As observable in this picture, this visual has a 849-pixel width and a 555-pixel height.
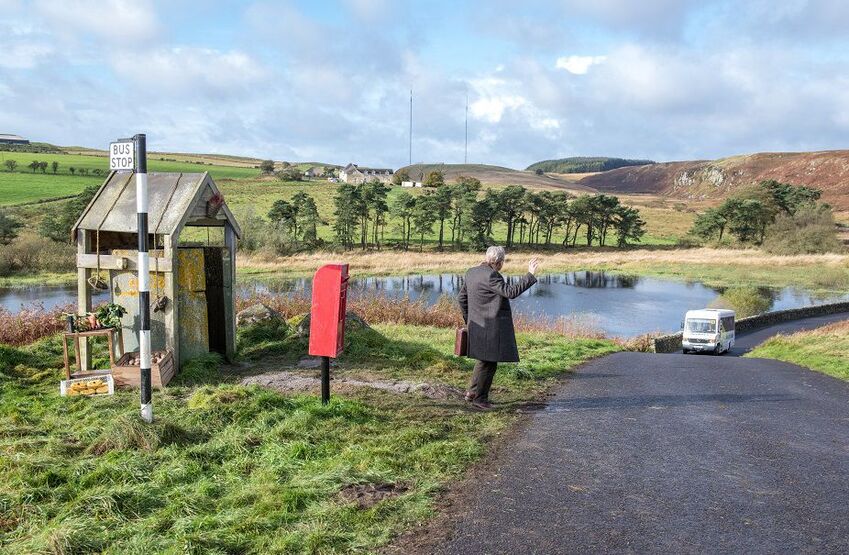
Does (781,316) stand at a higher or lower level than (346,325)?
lower

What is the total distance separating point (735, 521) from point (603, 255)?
8452 cm

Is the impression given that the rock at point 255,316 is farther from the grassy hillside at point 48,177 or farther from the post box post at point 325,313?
the grassy hillside at point 48,177

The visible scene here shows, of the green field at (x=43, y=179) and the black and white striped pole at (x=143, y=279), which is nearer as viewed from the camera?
the black and white striped pole at (x=143, y=279)

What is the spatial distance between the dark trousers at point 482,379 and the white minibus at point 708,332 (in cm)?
2312

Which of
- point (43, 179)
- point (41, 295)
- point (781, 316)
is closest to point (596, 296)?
point (781, 316)

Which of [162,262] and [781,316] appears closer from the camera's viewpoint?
[162,262]

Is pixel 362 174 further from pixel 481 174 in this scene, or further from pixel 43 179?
pixel 43 179

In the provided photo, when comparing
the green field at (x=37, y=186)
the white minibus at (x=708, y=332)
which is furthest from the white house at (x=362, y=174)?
the white minibus at (x=708, y=332)

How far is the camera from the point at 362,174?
524 ft

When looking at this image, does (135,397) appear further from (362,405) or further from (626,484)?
(626,484)

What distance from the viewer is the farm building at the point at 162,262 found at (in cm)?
1037

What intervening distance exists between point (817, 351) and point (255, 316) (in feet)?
50.1

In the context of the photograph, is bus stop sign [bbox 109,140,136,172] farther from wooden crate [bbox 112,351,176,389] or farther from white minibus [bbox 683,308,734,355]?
white minibus [bbox 683,308,734,355]

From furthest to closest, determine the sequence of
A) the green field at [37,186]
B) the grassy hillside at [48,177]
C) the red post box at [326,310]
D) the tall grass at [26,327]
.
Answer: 1. the grassy hillside at [48,177]
2. the green field at [37,186]
3. the tall grass at [26,327]
4. the red post box at [326,310]
